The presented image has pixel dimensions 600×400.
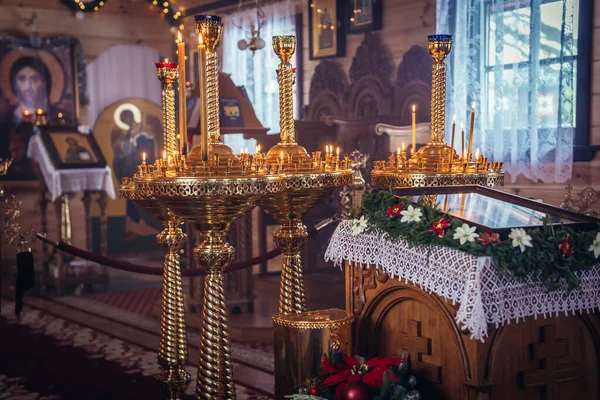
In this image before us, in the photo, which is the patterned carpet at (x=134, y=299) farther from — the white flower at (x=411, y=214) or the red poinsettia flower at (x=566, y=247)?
the red poinsettia flower at (x=566, y=247)

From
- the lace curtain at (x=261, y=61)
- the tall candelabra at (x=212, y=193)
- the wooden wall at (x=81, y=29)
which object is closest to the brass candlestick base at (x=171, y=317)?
the tall candelabra at (x=212, y=193)

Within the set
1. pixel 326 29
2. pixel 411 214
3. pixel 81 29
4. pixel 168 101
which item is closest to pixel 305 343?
pixel 411 214

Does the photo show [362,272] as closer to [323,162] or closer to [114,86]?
[323,162]

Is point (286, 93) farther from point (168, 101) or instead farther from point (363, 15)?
point (363, 15)

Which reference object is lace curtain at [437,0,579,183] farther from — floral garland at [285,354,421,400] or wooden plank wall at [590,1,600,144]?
floral garland at [285,354,421,400]

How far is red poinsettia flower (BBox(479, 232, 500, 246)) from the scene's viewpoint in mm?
2777

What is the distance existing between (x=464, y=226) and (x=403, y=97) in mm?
4715

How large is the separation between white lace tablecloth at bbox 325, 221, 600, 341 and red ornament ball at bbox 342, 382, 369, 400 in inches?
16.7

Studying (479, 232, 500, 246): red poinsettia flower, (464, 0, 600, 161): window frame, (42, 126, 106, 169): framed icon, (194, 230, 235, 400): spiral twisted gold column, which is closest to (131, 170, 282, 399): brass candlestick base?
(194, 230, 235, 400): spiral twisted gold column

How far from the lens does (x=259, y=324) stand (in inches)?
241

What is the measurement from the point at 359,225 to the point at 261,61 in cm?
650

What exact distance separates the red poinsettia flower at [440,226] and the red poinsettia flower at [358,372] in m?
0.53

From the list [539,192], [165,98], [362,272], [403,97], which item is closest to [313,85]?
[403,97]

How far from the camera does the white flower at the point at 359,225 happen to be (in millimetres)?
3318
